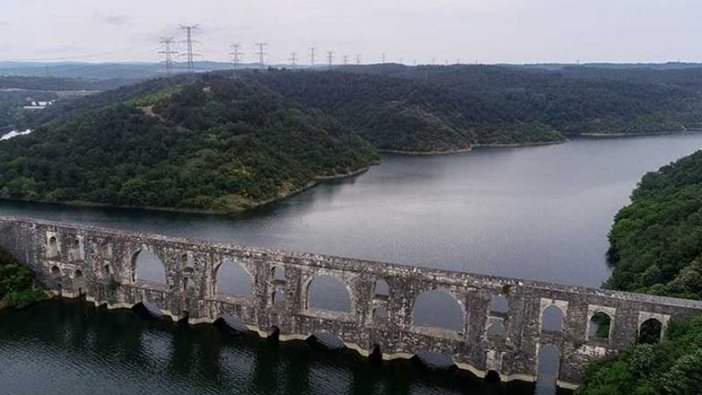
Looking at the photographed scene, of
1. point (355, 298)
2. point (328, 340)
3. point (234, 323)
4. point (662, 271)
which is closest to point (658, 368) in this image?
point (662, 271)

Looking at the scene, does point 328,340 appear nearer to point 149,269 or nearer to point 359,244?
point 149,269

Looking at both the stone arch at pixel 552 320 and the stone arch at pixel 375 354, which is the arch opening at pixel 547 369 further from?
the stone arch at pixel 375 354

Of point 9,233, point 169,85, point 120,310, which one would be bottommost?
point 120,310

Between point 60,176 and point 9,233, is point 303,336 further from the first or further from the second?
point 60,176

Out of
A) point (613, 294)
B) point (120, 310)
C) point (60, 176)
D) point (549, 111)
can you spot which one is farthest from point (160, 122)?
point (549, 111)

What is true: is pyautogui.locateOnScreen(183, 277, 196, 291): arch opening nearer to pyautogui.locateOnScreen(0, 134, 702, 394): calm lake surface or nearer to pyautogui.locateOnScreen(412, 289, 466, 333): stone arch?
pyautogui.locateOnScreen(0, 134, 702, 394): calm lake surface

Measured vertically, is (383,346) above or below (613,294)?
below

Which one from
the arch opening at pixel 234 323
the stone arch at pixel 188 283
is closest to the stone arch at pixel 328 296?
the arch opening at pixel 234 323
